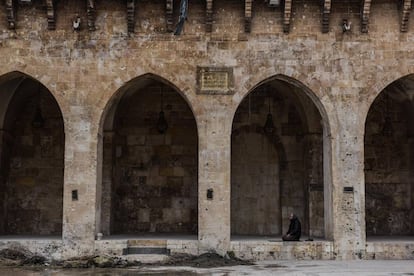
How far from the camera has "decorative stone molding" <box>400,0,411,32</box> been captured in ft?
45.9

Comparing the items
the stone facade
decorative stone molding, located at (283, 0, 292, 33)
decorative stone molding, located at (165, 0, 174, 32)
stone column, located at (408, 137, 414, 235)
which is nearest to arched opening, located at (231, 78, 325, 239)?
the stone facade

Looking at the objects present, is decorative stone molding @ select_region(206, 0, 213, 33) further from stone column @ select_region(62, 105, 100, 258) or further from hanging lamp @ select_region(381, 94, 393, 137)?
hanging lamp @ select_region(381, 94, 393, 137)

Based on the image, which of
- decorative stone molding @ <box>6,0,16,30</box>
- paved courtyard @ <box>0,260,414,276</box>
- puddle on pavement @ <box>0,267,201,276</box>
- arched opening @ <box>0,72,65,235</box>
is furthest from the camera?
arched opening @ <box>0,72,65,235</box>

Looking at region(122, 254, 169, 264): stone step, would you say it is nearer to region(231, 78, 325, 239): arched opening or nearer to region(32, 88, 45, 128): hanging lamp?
region(231, 78, 325, 239): arched opening

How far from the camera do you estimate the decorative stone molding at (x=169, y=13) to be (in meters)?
13.9

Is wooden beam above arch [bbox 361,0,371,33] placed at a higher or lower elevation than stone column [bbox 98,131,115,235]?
higher

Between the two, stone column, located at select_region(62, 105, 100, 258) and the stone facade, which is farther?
the stone facade

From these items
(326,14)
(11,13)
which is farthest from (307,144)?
(11,13)

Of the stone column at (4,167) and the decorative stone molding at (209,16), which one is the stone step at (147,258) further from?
the decorative stone molding at (209,16)

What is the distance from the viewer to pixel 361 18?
14.2m

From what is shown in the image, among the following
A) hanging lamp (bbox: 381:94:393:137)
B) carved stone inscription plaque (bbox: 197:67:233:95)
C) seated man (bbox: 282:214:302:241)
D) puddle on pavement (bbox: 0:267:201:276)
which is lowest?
puddle on pavement (bbox: 0:267:201:276)

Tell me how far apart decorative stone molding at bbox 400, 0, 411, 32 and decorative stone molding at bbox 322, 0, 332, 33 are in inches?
70.7

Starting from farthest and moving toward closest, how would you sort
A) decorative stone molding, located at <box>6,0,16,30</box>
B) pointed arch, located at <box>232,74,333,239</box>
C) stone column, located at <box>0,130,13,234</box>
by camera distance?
stone column, located at <box>0,130,13,234</box>
pointed arch, located at <box>232,74,333,239</box>
decorative stone molding, located at <box>6,0,16,30</box>

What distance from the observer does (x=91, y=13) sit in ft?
45.9
